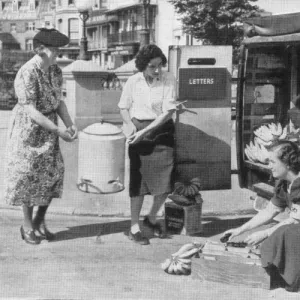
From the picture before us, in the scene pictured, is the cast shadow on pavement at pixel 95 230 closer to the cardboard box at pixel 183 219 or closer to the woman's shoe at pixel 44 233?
the woman's shoe at pixel 44 233

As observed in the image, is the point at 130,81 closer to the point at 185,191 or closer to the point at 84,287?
the point at 185,191

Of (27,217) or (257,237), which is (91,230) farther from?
(257,237)

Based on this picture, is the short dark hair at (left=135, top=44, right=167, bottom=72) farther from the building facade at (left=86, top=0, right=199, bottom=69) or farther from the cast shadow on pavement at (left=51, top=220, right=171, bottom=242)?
the building facade at (left=86, top=0, right=199, bottom=69)

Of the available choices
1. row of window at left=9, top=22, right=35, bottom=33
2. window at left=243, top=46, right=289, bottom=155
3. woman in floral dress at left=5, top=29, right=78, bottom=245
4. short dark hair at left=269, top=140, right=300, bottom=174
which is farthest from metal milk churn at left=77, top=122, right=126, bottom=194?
row of window at left=9, top=22, right=35, bottom=33

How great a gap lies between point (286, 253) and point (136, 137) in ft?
6.37

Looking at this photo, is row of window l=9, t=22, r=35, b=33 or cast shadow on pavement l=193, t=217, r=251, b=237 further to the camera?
row of window l=9, t=22, r=35, b=33

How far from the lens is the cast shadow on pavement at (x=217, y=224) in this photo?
697 centimetres

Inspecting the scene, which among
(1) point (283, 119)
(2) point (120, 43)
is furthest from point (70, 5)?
(1) point (283, 119)

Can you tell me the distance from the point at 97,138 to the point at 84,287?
68.9 inches

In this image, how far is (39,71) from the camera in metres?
6.14

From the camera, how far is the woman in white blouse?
20.6 ft

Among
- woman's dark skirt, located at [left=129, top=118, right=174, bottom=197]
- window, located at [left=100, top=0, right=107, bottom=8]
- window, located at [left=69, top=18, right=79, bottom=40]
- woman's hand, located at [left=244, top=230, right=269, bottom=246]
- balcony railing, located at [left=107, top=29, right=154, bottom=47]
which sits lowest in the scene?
woman's hand, located at [left=244, top=230, right=269, bottom=246]

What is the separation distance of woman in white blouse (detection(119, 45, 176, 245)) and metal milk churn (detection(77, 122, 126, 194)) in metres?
0.15

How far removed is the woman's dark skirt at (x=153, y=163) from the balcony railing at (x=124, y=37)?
5997 centimetres
